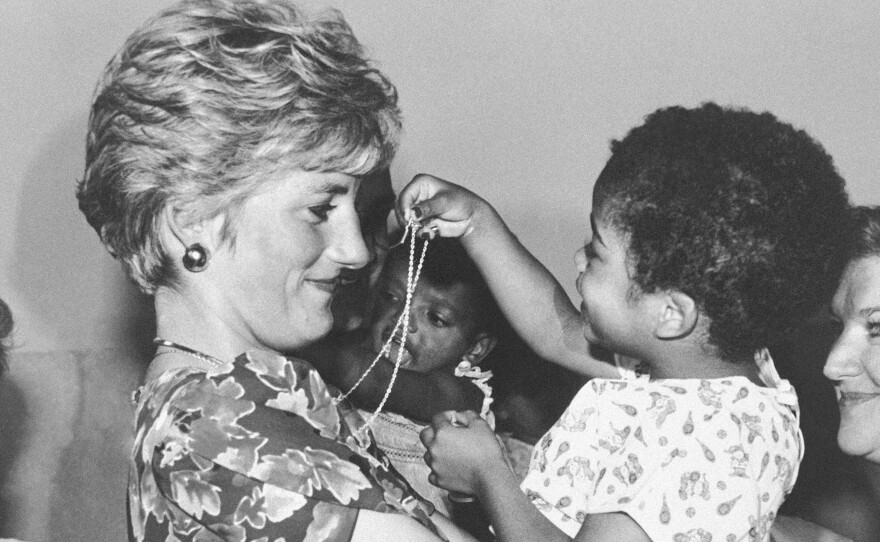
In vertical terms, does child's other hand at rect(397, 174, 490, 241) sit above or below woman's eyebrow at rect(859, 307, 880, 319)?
below

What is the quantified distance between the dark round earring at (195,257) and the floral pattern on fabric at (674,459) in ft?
2.06

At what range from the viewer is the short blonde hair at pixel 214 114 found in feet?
4.76

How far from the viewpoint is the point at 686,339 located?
1767mm

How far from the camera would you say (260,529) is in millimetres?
1335

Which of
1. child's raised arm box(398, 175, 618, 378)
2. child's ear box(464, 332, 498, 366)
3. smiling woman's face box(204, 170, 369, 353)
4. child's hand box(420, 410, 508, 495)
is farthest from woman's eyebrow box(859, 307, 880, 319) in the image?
child's ear box(464, 332, 498, 366)

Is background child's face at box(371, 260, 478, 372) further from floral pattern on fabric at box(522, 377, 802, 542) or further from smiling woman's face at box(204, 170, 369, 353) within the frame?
smiling woman's face at box(204, 170, 369, 353)

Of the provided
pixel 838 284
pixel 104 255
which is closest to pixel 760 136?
pixel 838 284

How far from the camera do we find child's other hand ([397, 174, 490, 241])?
1.96 meters

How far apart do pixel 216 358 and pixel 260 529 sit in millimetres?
312

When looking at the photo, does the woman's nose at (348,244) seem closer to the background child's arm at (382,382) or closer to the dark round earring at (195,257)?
the dark round earring at (195,257)

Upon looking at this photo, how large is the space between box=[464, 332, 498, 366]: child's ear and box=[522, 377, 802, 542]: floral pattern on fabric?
101 cm

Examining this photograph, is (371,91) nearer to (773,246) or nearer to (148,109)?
(148,109)

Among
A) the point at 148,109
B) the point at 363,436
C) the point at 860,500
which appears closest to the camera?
the point at 148,109

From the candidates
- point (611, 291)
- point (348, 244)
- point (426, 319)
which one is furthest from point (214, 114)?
point (426, 319)
